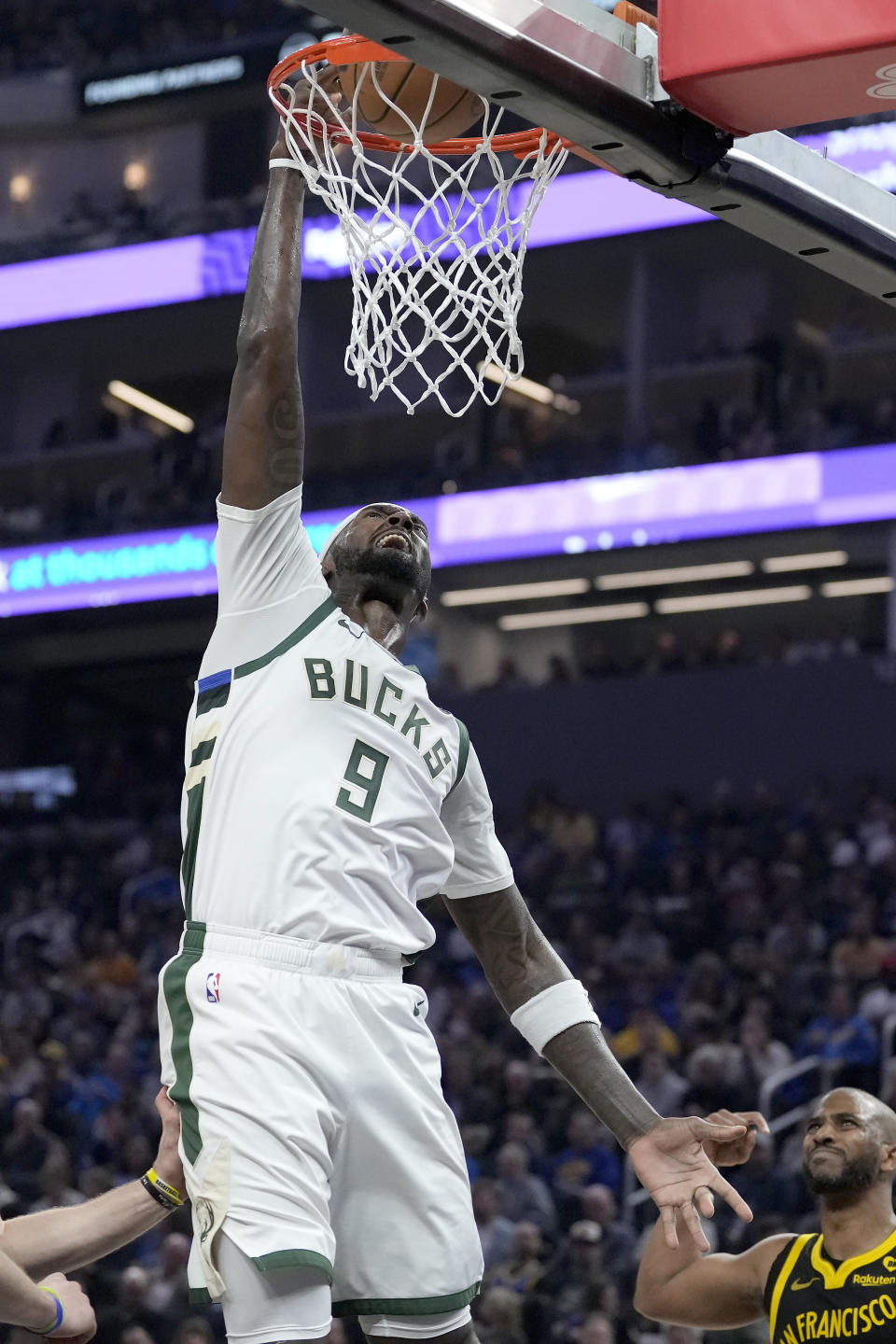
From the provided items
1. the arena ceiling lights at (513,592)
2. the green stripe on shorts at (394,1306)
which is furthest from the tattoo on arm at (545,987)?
the arena ceiling lights at (513,592)

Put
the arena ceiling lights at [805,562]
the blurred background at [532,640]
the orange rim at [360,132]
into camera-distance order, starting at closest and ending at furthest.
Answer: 1. the orange rim at [360,132]
2. the blurred background at [532,640]
3. the arena ceiling lights at [805,562]

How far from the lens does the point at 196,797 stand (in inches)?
119

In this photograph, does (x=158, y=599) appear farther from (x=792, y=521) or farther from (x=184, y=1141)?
(x=184, y=1141)

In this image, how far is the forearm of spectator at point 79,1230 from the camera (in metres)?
3.41

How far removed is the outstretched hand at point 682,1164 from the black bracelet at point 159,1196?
34.1 inches

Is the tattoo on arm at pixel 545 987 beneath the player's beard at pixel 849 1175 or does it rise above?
above

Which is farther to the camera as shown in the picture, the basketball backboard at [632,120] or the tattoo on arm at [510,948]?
the tattoo on arm at [510,948]

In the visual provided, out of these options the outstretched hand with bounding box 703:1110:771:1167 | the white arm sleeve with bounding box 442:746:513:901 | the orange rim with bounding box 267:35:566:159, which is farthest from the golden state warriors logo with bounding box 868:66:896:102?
the outstretched hand with bounding box 703:1110:771:1167

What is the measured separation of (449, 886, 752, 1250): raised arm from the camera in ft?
9.98

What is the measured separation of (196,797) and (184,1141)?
1.88ft

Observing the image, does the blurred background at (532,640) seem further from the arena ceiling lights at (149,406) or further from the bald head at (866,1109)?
the bald head at (866,1109)

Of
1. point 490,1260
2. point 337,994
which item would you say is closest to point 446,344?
point 337,994

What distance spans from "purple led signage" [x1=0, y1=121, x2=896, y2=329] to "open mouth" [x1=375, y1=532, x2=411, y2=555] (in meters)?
14.0

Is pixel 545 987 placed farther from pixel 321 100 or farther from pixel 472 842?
pixel 321 100
